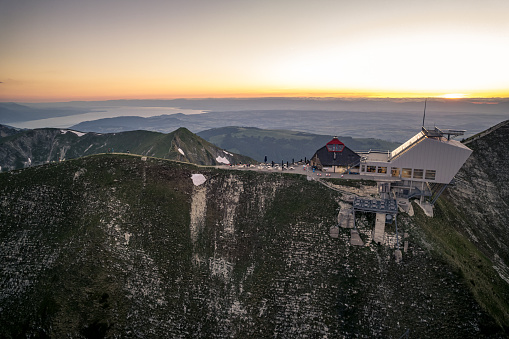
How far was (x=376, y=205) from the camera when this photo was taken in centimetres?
5300

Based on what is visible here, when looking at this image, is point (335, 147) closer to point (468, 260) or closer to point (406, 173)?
point (406, 173)

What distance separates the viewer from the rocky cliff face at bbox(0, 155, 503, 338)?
45.9 m

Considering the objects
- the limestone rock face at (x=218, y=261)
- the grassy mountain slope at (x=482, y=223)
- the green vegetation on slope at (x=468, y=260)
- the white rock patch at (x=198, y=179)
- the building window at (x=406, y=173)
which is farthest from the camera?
the white rock patch at (x=198, y=179)

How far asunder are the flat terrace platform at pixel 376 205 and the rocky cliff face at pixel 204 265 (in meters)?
2.49

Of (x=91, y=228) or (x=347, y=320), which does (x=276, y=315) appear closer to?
(x=347, y=320)

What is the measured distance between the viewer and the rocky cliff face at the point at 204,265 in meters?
45.9

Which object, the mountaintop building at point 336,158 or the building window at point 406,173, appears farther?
the mountaintop building at point 336,158

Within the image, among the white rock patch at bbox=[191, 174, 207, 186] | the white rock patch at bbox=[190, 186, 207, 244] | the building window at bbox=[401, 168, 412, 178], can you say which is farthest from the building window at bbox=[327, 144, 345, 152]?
the white rock patch at bbox=[190, 186, 207, 244]

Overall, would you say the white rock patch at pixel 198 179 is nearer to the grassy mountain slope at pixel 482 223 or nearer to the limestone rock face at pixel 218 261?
the limestone rock face at pixel 218 261

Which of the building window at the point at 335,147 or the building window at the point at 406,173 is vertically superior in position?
the building window at the point at 335,147

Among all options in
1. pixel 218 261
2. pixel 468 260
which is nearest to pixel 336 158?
pixel 468 260

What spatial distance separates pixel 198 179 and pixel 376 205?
40.9 metres

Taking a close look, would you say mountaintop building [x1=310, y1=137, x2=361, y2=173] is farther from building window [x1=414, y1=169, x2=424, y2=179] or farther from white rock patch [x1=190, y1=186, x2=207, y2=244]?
white rock patch [x1=190, y1=186, x2=207, y2=244]

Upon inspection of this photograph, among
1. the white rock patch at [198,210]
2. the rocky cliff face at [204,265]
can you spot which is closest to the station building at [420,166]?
the rocky cliff face at [204,265]
